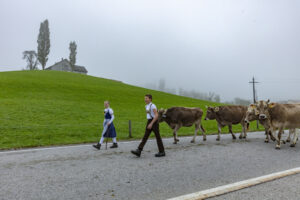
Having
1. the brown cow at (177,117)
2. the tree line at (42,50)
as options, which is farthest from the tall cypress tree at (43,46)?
the brown cow at (177,117)

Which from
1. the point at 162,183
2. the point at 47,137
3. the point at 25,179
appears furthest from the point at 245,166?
the point at 47,137

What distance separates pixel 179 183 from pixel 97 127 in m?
13.4

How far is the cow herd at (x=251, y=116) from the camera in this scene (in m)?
10.1

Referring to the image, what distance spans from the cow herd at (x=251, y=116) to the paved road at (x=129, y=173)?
231 cm

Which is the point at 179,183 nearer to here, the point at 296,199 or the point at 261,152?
the point at 296,199

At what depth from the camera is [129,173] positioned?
5762mm

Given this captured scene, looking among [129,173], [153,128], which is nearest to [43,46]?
[153,128]

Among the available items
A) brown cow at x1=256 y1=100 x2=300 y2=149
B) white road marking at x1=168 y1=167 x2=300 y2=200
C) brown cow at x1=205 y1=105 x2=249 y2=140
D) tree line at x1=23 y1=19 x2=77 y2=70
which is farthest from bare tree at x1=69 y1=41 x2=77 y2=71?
white road marking at x1=168 y1=167 x2=300 y2=200

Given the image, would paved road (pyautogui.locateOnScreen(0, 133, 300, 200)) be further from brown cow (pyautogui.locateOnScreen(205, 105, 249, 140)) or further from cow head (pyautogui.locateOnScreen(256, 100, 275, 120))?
brown cow (pyautogui.locateOnScreen(205, 105, 249, 140))

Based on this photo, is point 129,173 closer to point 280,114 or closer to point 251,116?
point 280,114

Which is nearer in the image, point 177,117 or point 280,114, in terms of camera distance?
point 280,114

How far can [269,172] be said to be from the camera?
5.77m

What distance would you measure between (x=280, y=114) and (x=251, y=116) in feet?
8.35

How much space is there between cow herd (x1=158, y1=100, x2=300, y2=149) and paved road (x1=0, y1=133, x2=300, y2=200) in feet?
7.59
